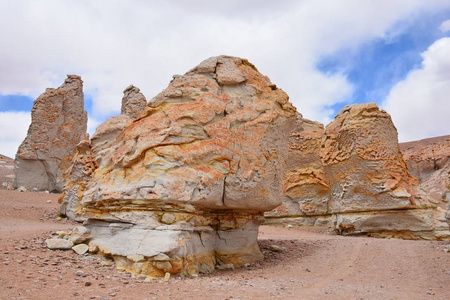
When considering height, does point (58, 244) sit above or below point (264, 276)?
above

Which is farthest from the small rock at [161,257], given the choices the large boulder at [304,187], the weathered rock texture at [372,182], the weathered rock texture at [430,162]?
the weathered rock texture at [430,162]

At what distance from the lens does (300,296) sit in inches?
166

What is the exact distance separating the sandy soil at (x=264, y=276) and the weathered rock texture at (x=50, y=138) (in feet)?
50.9

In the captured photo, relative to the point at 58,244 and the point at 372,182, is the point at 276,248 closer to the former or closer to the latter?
the point at 58,244

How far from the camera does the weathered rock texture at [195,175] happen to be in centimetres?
542

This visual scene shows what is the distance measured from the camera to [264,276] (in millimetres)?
5801

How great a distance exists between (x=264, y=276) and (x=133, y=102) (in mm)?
14074

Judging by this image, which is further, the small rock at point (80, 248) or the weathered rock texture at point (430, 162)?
the weathered rock texture at point (430, 162)

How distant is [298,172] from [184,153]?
36.4 feet

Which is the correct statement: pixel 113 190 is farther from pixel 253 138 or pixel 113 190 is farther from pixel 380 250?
pixel 380 250

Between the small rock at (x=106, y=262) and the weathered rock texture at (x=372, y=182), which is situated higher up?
the weathered rock texture at (x=372, y=182)

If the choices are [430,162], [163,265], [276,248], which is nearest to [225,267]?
[163,265]

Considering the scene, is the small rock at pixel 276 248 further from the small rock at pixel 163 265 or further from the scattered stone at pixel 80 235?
the scattered stone at pixel 80 235

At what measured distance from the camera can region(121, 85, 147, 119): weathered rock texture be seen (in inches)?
702
